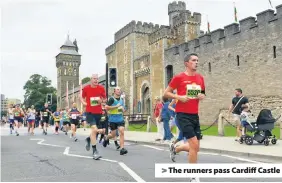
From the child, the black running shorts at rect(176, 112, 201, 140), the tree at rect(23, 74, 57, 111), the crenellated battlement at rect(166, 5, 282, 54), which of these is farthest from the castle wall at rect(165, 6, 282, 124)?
the tree at rect(23, 74, 57, 111)

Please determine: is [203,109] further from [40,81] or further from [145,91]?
[40,81]

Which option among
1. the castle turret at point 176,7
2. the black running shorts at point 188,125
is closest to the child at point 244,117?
the black running shorts at point 188,125

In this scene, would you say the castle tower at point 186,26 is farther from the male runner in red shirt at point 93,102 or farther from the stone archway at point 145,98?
the male runner in red shirt at point 93,102

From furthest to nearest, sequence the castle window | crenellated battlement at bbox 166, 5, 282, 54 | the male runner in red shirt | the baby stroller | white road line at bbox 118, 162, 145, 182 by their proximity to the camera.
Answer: the castle window → crenellated battlement at bbox 166, 5, 282, 54 → the baby stroller → the male runner in red shirt → white road line at bbox 118, 162, 145, 182

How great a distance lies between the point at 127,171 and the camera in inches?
250

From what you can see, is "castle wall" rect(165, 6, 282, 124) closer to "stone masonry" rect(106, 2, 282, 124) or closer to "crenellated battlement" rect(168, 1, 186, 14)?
"stone masonry" rect(106, 2, 282, 124)

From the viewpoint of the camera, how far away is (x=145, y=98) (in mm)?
44188

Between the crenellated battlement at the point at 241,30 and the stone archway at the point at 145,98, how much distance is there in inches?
508

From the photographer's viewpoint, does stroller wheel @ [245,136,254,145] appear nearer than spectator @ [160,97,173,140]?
Yes

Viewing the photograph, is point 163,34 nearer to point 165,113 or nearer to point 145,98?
point 145,98

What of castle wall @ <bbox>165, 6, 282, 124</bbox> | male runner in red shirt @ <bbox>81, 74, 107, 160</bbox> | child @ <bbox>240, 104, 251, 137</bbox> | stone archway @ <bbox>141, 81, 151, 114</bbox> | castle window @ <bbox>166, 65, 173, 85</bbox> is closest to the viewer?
male runner in red shirt @ <bbox>81, 74, 107, 160</bbox>

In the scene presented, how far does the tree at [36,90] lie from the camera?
9138 cm

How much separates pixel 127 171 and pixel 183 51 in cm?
2668

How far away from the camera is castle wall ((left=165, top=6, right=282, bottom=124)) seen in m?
22.9
